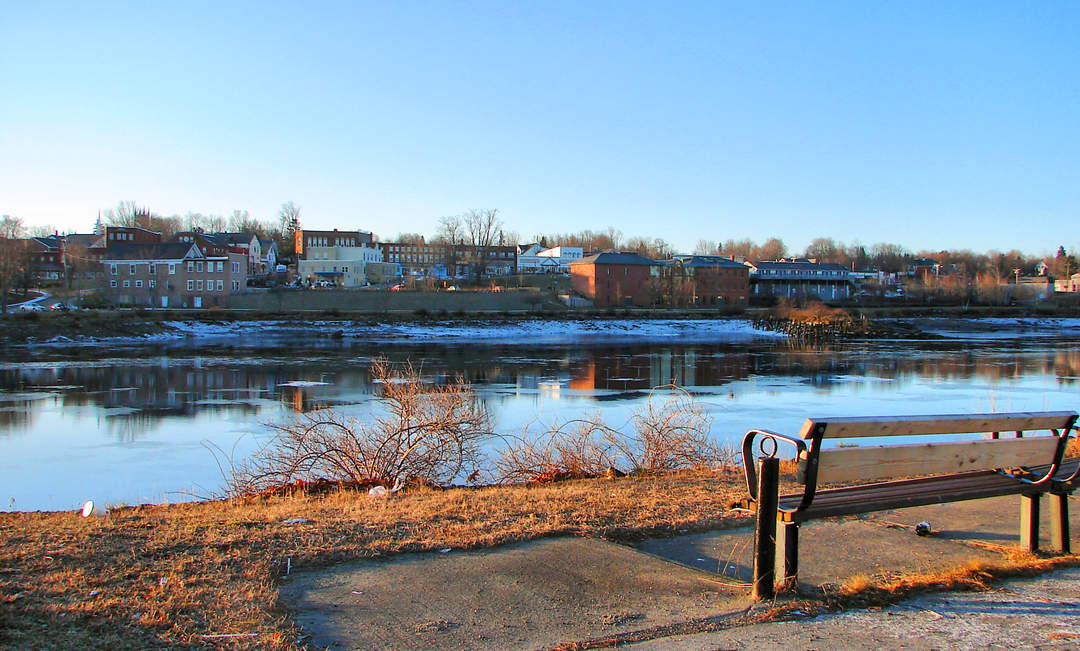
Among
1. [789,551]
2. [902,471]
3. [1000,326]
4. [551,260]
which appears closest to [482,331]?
[1000,326]

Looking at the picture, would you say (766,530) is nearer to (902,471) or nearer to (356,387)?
(902,471)

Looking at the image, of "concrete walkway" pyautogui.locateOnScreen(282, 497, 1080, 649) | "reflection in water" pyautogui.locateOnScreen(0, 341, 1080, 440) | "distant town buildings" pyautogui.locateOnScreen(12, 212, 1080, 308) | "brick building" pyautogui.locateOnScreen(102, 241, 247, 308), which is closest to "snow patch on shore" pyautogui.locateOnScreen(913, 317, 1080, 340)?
"distant town buildings" pyautogui.locateOnScreen(12, 212, 1080, 308)

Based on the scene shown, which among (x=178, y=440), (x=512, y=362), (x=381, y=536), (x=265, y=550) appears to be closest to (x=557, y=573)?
(x=381, y=536)

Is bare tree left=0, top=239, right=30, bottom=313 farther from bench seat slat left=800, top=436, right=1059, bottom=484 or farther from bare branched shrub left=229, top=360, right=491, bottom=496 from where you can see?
bench seat slat left=800, top=436, right=1059, bottom=484

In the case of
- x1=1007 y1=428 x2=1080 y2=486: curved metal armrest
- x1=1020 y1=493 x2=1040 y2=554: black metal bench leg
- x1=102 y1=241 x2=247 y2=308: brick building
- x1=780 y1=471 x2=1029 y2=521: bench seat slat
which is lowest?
x1=1020 y1=493 x2=1040 y2=554: black metal bench leg

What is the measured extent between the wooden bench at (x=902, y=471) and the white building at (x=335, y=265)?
358ft

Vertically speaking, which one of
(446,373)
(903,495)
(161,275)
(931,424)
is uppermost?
(161,275)

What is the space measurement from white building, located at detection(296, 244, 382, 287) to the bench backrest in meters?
109

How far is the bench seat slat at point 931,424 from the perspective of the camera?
4.82 m

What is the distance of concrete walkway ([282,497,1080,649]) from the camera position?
4332 millimetres

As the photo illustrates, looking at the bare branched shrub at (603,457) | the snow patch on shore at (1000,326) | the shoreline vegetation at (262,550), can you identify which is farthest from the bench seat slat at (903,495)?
the snow patch on shore at (1000,326)

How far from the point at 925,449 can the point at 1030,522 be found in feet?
4.32

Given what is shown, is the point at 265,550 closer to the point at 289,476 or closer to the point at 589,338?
the point at 289,476

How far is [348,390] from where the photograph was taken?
81.0ft
